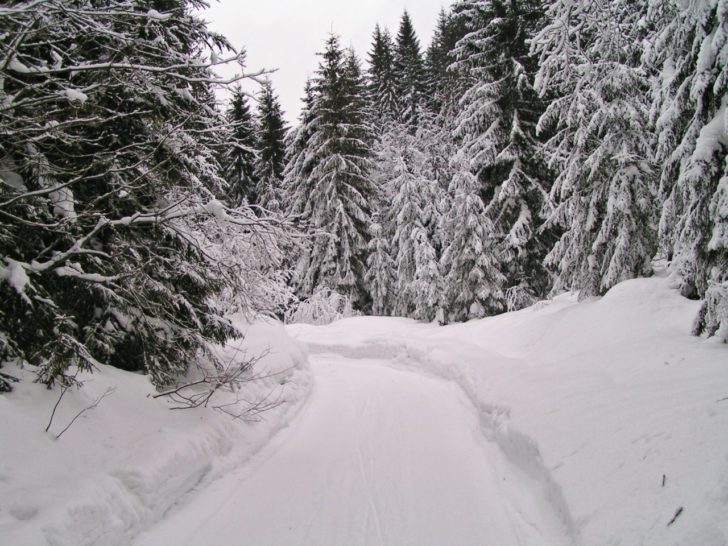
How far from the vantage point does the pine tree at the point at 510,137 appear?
1482cm

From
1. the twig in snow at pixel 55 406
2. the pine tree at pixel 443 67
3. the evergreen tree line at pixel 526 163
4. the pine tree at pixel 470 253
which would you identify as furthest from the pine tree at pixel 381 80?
the twig in snow at pixel 55 406

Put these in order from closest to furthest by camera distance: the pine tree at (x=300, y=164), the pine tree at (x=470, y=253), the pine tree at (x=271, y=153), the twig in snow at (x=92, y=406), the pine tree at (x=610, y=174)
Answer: the twig in snow at (x=92, y=406) < the pine tree at (x=610, y=174) < the pine tree at (x=470, y=253) < the pine tree at (x=300, y=164) < the pine tree at (x=271, y=153)

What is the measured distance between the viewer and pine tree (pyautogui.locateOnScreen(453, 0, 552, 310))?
1482 centimetres

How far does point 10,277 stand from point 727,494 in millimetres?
5608

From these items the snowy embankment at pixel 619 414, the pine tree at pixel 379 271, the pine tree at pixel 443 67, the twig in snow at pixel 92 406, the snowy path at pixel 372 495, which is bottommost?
the snowy path at pixel 372 495

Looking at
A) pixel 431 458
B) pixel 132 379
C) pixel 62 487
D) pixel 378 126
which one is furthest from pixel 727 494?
pixel 378 126

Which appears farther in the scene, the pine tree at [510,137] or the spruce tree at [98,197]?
the pine tree at [510,137]

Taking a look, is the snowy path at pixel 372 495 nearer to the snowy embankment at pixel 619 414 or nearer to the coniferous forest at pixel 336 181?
the snowy embankment at pixel 619 414

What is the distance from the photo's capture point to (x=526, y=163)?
1522 centimetres

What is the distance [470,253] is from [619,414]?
10.9 metres

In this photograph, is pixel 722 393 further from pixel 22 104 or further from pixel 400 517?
pixel 22 104

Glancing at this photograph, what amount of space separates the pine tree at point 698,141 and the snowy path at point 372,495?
3.35 meters

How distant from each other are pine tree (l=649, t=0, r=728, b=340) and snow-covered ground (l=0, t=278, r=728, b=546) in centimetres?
88

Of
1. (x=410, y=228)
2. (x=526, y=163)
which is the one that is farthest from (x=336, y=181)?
(x=526, y=163)
